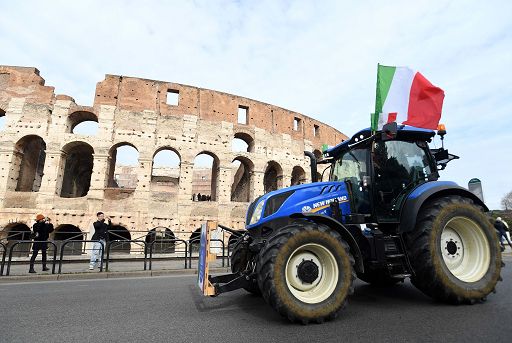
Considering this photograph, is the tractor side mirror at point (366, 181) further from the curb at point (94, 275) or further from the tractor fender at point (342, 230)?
the curb at point (94, 275)

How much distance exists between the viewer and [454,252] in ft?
14.4

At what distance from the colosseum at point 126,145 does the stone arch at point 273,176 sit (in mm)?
143

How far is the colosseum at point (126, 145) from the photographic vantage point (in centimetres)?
1759

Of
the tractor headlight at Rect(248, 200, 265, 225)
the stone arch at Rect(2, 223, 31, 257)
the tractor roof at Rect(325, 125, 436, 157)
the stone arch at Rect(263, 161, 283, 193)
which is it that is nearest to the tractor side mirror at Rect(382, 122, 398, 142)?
the tractor roof at Rect(325, 125, 436, 157)

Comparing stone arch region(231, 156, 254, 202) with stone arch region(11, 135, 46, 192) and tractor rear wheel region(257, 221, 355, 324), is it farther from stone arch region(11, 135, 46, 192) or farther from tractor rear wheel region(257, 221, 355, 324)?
tractor rear wheel region(257, 221, 355, 324)

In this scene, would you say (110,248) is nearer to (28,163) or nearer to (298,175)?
(28,163)

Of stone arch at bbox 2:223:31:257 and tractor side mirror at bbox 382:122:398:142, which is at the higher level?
tractor side mirror at bbox 382:122:398:142

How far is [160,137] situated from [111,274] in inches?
492

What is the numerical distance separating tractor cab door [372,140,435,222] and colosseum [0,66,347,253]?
572 inches

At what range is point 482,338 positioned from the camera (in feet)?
9.37

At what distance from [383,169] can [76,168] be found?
25099 millimetres

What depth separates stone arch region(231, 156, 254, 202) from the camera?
21945 millimetres

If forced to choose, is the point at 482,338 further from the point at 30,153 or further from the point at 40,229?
the point at 30,153

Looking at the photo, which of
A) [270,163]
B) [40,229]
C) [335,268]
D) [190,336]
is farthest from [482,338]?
[270,163]
